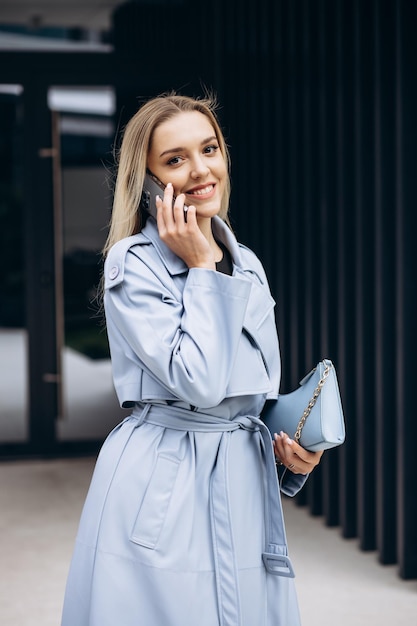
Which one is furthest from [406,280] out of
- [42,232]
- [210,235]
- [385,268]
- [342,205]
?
[42,232]

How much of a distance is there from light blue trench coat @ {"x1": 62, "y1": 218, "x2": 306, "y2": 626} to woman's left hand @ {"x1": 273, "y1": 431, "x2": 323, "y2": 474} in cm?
3

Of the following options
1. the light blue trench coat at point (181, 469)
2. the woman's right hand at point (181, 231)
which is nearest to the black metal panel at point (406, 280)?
the light blue trench coat at point (181, 469)

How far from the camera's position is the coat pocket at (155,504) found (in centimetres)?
183

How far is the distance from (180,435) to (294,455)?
0.79 feet

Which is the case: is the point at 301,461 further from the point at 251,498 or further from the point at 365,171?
the point at 365,171

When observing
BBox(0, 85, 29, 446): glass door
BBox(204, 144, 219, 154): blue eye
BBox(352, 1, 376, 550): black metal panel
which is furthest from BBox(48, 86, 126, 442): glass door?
BBox(204, 144, 219, 154): blue eye

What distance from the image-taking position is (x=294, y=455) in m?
1.95

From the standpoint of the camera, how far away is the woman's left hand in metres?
1.93

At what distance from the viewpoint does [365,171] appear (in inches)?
168

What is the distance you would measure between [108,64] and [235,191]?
1.22 m

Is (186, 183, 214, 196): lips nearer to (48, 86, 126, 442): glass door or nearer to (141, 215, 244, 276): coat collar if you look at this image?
(141, 215, 244, 276): coat collar

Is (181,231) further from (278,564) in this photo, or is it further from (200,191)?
(278,564)

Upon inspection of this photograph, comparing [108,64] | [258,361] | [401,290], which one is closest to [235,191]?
[108,64]

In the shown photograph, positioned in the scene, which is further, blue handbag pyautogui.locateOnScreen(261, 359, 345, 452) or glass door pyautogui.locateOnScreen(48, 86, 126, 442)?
glass door pyautogui.locateOnScreen(48, 86, 126, 442)
